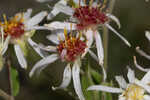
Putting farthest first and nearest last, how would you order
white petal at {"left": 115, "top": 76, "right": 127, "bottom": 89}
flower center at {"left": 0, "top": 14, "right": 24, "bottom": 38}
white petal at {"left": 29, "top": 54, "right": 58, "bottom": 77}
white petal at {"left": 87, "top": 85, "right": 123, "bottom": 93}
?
flower center at {"left": 0, "top": 14, "right": 24, "bottom": 38} → white petal at {"left": 29, "top": 54, "right": 58, "bottom": 77} → white petal at {"left": 115, "top": 76, "right": 127, "bottom": 89} → white petal at {"left": 87, "top": 85, "right": 123, "bottom": 93}

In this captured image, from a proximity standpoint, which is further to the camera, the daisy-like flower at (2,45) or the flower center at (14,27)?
the flower center at (14,27)

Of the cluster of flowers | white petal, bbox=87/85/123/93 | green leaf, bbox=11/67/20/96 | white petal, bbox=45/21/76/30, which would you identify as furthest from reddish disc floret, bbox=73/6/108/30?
green leaf, bbox=11/67/20/96

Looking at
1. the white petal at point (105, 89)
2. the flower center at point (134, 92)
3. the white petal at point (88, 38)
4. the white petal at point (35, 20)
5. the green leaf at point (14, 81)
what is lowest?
the green leaf at point (14, 81)

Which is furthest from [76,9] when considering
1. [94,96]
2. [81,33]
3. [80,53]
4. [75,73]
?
[94,96]

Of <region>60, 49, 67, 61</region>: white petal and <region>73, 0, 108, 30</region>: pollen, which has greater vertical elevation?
<region>73, 0, 108, 30</region>: pollen

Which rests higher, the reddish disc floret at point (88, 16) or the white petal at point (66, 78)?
the reddish disc floret at point (88, 16)

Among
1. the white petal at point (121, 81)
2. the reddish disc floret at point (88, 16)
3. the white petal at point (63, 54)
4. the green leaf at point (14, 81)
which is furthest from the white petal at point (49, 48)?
the white petal at point (121, 81)

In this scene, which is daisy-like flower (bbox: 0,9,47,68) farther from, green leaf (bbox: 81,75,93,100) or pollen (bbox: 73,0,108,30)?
green leaf (bbox: 81,75,93,100)

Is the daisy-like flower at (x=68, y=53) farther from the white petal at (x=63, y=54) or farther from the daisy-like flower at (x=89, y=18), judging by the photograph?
the daisy-like flower at (x=89, y=18)
